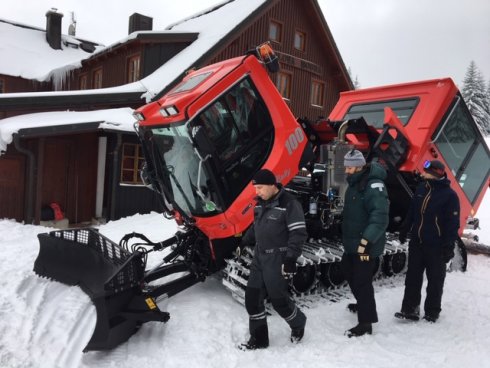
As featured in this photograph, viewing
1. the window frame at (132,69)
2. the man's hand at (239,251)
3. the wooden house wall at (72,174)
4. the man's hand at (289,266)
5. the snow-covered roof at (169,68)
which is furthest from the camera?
the window frame at (132,69)

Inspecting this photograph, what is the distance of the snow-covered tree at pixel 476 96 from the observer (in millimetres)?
45281

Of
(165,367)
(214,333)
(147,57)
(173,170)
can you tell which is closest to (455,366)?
(214,333)

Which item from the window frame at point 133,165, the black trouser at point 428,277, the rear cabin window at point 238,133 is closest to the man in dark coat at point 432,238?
the black trouser at point 428,277

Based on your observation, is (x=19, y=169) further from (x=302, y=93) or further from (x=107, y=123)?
(x=302, y=93)

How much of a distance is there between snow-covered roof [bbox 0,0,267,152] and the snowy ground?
18.6ft

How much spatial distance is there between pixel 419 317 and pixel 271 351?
6.62 ft

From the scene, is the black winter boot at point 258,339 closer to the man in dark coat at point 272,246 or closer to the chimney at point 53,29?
the man in dark coat at point 272,246

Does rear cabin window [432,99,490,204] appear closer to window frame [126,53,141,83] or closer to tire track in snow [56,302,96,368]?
tire track in snow [56,302,96,368]

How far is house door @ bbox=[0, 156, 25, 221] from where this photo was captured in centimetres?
1112

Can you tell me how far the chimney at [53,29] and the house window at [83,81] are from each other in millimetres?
2429

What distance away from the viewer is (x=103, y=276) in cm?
479

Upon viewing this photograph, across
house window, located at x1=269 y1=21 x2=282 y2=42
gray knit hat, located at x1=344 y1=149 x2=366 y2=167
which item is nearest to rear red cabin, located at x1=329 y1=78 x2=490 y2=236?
gray knit hat, located at x1=344 y1=149 x2=366 y2=167

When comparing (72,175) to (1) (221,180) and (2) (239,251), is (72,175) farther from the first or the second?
(1) (221,180)

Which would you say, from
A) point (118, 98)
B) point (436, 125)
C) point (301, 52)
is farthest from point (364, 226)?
point (301, 52)
